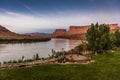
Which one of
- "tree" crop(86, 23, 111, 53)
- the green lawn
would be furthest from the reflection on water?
the green lawn

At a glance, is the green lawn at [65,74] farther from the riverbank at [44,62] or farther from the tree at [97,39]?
the tree at [97,39]

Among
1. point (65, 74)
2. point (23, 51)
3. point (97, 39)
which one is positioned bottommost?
point (65, 74)

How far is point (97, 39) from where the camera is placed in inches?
2687

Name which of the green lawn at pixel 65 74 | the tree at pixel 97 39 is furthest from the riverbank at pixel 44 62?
the tree at pixel 97 39

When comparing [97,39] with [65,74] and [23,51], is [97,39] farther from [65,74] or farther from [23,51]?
[23,51]

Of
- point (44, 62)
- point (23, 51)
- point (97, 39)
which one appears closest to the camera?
point (44, 62)

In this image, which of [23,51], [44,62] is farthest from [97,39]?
[23,51]

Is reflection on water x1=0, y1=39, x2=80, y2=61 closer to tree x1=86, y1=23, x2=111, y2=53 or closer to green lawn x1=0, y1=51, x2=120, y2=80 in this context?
tree x1=86, y1=23, x2=111, y2=53

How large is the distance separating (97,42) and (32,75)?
3721cm

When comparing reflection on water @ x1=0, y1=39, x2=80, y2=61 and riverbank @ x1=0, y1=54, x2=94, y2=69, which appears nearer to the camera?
riverbank @ x1=0, y1=54, x2=94, y2=69

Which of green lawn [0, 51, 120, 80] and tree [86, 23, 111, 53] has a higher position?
tree [86, 23, 111, 53]

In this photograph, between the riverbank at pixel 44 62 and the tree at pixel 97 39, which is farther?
the tree at pixel 97 39

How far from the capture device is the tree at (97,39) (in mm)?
68062

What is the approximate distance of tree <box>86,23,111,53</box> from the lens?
68.1 meters
